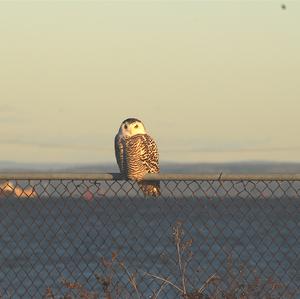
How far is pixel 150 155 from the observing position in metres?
9.30

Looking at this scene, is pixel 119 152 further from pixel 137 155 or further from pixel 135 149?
pixel 137 155

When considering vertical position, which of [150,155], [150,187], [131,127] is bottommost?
[150,187]

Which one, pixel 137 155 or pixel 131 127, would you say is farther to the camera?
pixel 131 127

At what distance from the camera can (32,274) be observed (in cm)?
3944

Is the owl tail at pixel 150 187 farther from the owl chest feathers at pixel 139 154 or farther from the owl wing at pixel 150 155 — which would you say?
the owl wing at pixel 150 155

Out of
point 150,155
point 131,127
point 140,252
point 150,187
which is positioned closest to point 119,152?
point 131,127

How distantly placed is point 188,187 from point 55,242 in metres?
56.3

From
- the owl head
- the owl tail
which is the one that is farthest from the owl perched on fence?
the owl tail

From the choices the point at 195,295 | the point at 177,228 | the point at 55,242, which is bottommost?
the point at 55,242

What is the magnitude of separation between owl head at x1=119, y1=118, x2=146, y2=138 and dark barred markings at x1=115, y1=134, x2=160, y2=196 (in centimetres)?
5

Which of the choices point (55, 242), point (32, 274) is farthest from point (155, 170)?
point (55, 242)

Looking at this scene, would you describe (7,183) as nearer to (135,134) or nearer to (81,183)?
(81,183)

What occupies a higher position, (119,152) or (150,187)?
(119,152)

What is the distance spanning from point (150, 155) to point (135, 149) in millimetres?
154
